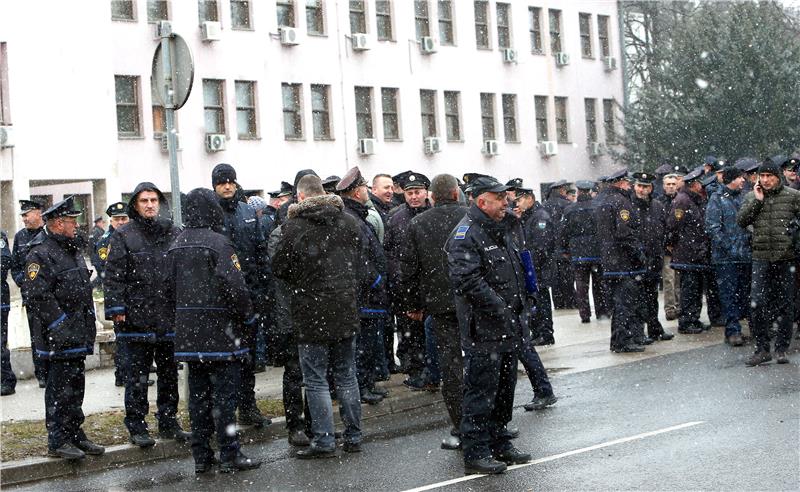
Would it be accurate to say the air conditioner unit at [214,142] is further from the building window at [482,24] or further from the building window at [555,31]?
the building window at [555,31]

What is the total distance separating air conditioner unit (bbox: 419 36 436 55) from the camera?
42.4 metres

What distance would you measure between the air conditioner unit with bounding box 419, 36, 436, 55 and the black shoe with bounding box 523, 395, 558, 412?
1226 inches

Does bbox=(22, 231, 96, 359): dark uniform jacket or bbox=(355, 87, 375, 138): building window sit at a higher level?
bbox=(355, 87, 375, 138): building window

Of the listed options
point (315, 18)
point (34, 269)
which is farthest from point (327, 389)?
point (315, 18)

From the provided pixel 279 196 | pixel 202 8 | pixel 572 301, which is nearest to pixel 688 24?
pixel 202 8

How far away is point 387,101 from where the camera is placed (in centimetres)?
4222

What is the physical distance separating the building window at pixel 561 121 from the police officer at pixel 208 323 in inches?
1536

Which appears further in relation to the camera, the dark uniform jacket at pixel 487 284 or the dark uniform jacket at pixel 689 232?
the dark uniform jacket at pixel 689 232

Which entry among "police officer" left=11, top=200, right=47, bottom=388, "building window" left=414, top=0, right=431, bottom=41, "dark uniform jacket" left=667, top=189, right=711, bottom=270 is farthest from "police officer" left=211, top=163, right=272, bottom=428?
"building window" left=414, top=0, right=431, bottom=41

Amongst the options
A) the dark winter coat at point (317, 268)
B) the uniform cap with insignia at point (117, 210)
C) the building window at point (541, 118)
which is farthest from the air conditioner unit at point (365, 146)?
the dark winter coat at point (317, 268)

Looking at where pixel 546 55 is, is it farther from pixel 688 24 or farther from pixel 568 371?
pixel 568 371

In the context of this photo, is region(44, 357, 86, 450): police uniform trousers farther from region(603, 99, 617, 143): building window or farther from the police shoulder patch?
region(603, 99, 617, 143): building window

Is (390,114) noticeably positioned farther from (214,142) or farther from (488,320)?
(488,320)

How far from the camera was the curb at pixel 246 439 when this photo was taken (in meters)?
10.3
